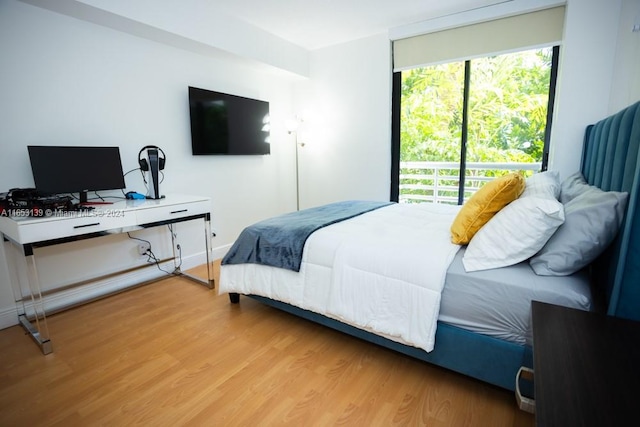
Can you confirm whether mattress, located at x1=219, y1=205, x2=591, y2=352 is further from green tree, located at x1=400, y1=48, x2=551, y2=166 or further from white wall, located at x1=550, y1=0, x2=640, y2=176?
green tree, located at x1=400, y1=48, x2=551, y2=166

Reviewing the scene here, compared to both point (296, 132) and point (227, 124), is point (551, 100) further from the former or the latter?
point (227, 124)

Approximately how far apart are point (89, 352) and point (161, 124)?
2.03 m

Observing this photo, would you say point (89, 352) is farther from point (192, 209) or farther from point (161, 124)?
point (161, 124)

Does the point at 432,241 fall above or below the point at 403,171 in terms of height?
below

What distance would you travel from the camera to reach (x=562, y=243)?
1357mm

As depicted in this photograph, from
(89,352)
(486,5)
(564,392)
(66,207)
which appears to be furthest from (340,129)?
(564,392)

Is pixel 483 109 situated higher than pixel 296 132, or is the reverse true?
pixel 483 109

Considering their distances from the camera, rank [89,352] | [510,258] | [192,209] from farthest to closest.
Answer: [192,209] < [89,352] < [510,258]

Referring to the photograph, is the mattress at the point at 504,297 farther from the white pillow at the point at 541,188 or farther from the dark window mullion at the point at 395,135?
the dark window mullion at the point at 395,135

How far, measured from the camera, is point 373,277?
1.69m

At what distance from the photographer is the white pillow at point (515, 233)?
53.8 inches

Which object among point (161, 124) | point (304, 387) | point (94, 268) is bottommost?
point (304, 387)

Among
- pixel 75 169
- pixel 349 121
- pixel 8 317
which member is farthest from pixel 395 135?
pixel 8 317

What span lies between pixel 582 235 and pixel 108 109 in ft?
10.7
